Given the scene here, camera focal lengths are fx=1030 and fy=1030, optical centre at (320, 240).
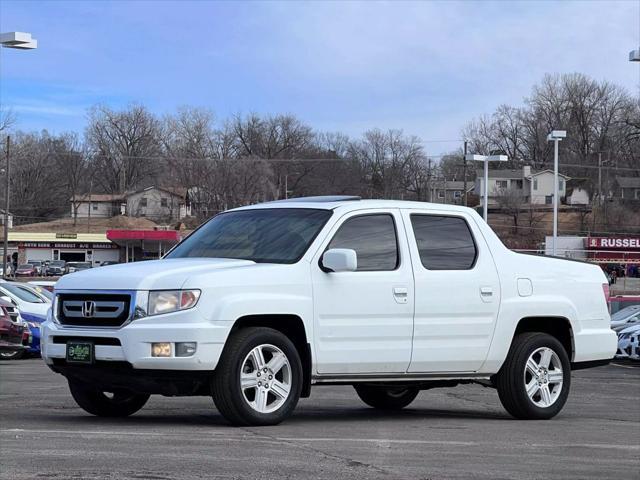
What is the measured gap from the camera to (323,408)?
1059 centimetres

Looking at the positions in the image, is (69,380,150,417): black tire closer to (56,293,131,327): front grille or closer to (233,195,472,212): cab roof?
(56,293,131,327): front grille

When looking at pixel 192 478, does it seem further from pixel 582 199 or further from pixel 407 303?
pixel 582 199

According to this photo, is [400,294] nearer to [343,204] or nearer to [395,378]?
[395,378]

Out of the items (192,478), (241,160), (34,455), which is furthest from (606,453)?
(241,160)

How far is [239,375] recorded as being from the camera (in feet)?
26.0

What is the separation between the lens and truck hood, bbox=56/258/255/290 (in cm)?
786

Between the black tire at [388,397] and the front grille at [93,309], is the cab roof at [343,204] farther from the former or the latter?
the black tire at [388,397]

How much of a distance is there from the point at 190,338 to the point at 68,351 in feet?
3.66

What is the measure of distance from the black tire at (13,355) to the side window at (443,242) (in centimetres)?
1233

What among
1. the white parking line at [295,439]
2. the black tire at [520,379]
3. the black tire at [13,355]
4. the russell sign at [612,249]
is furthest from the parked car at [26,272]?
the white parking line at [295,439]

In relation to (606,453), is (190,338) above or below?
above

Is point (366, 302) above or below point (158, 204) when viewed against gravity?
below

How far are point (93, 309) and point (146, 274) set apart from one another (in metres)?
0.54

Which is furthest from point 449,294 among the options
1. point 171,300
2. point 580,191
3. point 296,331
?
point 580,191
